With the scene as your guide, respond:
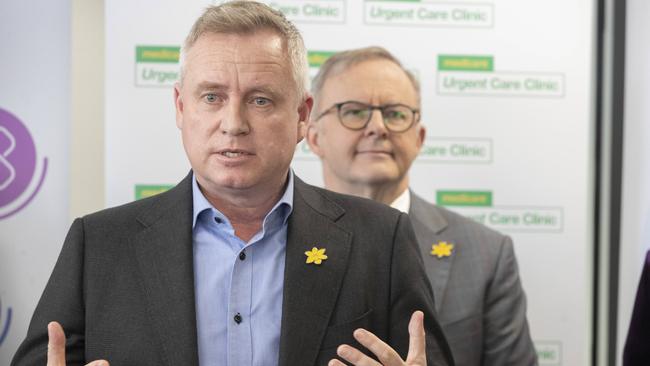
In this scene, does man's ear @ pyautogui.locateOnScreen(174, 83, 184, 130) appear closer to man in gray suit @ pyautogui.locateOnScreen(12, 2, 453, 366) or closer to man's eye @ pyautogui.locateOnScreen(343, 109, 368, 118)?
man in gray suit @ pyautogui.locateOnScreen(12, 2, 453, 366)

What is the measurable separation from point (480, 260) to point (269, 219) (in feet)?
4.38

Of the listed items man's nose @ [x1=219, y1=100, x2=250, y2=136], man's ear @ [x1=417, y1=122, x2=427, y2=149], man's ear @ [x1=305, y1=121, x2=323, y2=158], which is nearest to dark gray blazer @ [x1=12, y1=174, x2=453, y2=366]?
man's nose @ [x1=219, y1=100, x2=250, y2=136]

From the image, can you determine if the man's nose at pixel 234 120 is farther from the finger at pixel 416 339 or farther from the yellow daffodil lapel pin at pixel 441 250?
the yellow daffodil lapel pin at pixel 441 250

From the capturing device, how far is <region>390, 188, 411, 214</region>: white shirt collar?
3.32 meters

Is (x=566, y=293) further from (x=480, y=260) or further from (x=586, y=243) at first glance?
(x=480, y=260)

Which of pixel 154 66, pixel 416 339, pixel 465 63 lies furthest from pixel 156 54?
pixel 416 339

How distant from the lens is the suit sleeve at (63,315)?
6.53ft

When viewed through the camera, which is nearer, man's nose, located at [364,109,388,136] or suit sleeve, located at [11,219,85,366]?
suit sleeve, located at [11,219,85,366]

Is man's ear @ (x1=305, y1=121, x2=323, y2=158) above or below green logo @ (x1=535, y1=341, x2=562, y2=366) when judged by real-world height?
above

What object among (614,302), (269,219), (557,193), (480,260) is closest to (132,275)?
(269,219)

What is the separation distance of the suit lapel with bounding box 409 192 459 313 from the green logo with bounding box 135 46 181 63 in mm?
1250

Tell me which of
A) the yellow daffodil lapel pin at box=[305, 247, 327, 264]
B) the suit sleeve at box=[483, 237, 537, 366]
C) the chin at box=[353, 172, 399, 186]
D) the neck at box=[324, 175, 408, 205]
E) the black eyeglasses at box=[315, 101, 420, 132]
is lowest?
the suit sleeve at box=[483, 237, 537, 366]

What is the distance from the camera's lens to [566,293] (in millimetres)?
3725

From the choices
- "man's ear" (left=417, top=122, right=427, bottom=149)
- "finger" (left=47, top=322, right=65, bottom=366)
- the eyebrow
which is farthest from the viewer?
"man's ear" (left=417, top=122, right=427, bottom=149)
